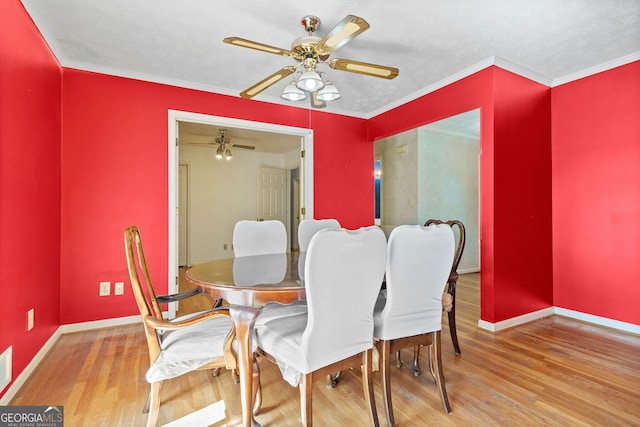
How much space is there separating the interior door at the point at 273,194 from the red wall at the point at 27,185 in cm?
412

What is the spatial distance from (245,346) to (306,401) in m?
0.36

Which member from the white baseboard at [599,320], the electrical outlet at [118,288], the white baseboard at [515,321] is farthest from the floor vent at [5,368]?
the white baseboard at [599,320]

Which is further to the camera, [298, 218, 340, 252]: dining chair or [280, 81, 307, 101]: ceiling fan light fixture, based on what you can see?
[298, 218, 340, 252]: dining chair

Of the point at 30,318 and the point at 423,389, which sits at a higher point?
the point at 30,318

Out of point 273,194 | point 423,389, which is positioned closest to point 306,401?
point 423,389

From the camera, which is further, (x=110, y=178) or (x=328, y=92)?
(x=110, y=178)

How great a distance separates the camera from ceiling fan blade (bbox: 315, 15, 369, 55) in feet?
5.28

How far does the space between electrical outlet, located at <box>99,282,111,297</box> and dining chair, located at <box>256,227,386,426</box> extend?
222cm

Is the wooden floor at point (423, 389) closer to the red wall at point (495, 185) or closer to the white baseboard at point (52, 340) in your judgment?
the white baseboard at point (52, 340)

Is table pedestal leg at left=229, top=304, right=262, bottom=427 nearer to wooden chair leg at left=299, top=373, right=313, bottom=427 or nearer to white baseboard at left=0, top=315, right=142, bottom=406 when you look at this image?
wooden chair leg at left=299, top=373, right=313, bottom=427

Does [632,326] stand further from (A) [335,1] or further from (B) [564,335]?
(A) [335,1]

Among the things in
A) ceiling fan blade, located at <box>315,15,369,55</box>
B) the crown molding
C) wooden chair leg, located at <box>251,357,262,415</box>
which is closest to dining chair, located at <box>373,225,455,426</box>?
wooden chair leg, located at <box>251,357,262,415</box>

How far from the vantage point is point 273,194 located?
692 cm

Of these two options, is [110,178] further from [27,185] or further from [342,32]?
[342,32]
